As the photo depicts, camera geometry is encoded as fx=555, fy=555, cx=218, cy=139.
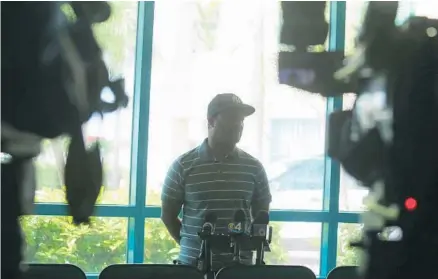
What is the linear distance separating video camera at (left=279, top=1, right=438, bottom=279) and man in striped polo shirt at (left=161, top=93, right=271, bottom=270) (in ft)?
1.74

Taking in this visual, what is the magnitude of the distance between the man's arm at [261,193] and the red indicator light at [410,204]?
Result: 0.66 metres

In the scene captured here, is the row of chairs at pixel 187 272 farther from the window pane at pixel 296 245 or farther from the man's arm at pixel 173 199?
the man's arm at pixel 173 199

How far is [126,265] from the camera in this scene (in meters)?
1.24

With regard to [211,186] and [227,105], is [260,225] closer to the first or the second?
[211,186]

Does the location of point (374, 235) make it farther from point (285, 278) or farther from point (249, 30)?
point (249, 30)

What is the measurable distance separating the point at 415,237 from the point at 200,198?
29.5 inches

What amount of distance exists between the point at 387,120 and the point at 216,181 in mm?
726

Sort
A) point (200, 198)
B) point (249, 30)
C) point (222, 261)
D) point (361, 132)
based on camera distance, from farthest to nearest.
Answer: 1. point (200, 198)
2. point (249, 30)
3. point (222, 261)
4. point (361, 132)

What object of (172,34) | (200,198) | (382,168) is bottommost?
(200,198)

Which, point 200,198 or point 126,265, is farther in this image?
point 200,198

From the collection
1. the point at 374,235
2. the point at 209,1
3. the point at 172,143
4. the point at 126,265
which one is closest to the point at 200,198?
the point at 172,143

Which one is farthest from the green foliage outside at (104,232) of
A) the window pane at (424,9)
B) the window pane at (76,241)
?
the window pane at (424,9)

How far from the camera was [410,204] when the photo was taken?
3.16 feet

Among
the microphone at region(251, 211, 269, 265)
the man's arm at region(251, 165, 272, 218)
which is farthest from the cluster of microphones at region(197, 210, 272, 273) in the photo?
the man's arm at region(251, 165, 272, 218)
